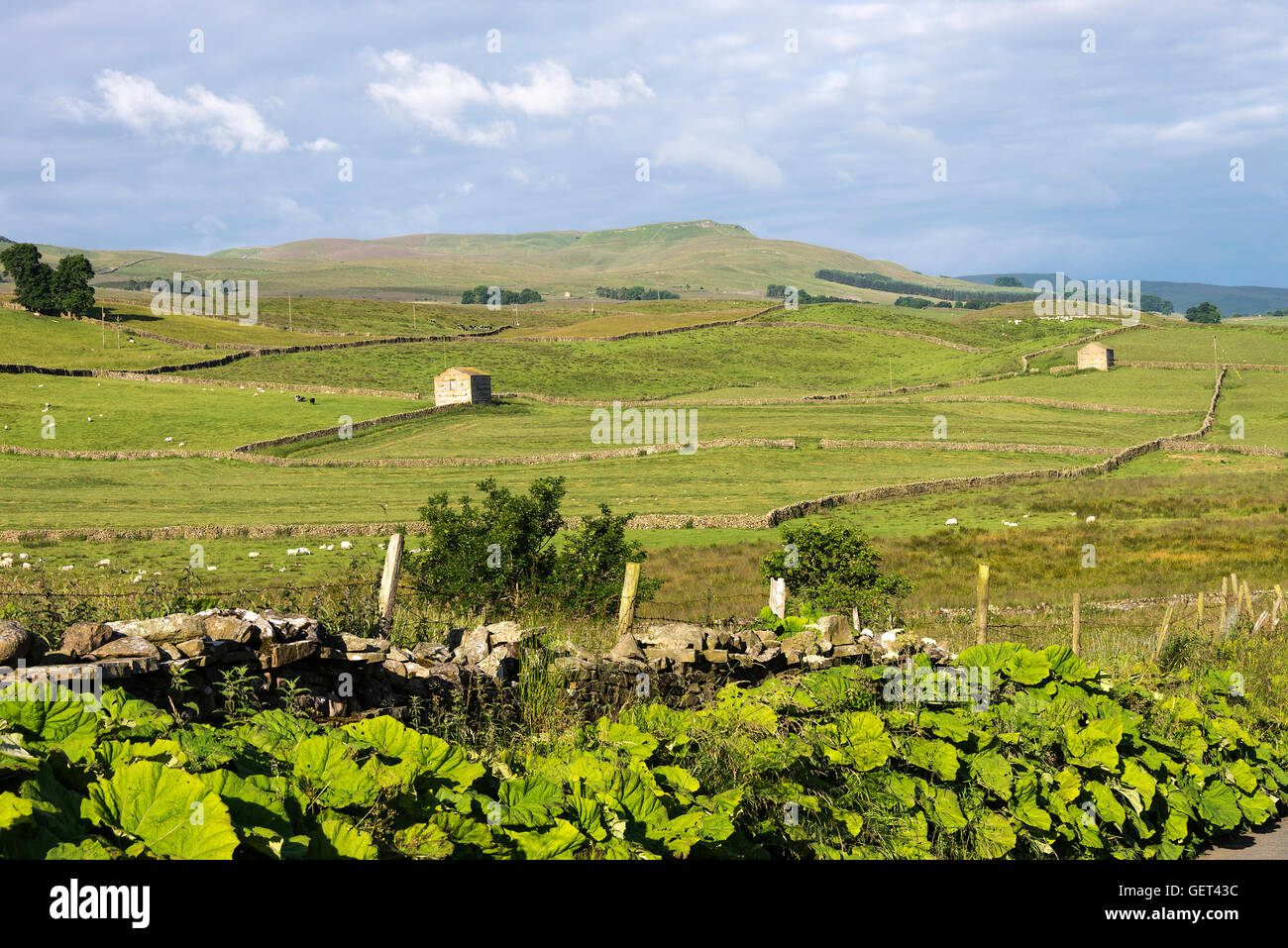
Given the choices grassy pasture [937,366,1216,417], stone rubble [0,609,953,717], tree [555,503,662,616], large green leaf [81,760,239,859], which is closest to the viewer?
large green leaf [81,760,239,859]

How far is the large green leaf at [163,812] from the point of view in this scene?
3.87m

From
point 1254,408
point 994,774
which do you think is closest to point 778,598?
point 994,774

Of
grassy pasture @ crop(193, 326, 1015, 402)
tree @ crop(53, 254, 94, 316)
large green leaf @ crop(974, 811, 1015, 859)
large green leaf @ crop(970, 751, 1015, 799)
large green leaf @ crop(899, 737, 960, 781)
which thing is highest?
tree @ crop(53, 254, 94, 316)

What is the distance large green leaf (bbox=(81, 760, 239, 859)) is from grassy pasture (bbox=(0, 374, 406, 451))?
209 ft

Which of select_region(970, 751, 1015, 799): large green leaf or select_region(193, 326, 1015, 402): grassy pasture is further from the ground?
select_region(193, 326, 1015, 402): grassy pasture

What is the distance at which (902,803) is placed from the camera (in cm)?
755

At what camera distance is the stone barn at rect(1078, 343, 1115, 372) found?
98250 mm

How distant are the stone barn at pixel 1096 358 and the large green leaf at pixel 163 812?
105 meters

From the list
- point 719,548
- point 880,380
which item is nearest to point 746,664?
point 719,548

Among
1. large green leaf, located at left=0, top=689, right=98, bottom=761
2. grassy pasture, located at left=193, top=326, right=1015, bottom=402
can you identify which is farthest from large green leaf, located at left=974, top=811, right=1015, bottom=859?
grassy pasture, located at left=193, top=326, right=1015, bottom=402

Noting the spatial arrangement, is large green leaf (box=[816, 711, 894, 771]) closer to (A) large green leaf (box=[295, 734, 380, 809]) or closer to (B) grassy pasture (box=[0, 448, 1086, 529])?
(A) large green leaf (box=[295, 734, 380, 809])

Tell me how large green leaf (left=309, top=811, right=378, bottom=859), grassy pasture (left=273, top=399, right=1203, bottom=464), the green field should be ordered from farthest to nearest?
grassy pasture (left=273, top=399, right=1203, bottom=464) → the green field → large green leaf (left=309, top=811, right=378, bottom=859)

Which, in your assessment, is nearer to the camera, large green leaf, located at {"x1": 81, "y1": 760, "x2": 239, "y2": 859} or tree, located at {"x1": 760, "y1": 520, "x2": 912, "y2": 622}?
large green leaf, located at {"x1": 81, "y1": 760, "x2": 239, "y2": 859}

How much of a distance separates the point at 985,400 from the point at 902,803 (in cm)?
8440
